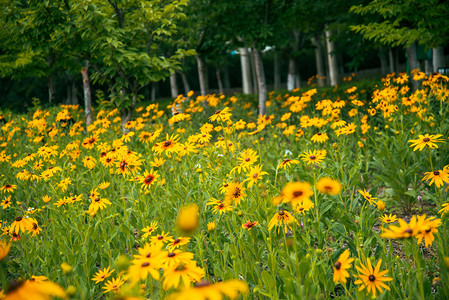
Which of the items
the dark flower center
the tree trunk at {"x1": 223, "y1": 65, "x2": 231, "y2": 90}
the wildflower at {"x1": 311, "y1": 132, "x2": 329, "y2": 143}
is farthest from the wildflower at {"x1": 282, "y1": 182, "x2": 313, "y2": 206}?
the tree trunk at {"x1": 223, "y1": 65, "x2": 231, "y2": 90}

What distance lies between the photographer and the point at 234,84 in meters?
34.5

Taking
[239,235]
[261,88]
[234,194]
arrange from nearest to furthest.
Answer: [234,194] < [239,235] < [261,88]

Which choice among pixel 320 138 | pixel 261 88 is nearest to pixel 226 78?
pixel 261 88

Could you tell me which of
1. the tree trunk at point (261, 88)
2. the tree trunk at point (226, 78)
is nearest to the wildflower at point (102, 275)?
the tree trunk at point (261, 88)

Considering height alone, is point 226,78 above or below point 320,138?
above

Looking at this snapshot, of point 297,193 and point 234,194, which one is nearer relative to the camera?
point 297,193

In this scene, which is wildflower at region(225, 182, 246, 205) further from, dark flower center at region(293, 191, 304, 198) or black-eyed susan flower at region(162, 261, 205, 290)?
black-eyed susan flower at region(162, 261, 205, 290)

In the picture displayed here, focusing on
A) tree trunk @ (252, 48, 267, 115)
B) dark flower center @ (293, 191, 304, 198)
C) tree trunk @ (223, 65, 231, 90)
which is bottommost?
dark flower center @ (293, 191, 304, 198)

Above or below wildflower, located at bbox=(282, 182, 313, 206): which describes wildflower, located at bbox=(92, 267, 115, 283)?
below

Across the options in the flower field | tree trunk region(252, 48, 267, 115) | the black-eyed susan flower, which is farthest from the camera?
tree trunk region(252, 48, 267, 115)

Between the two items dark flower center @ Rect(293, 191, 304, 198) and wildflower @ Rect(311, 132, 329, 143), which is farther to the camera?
wildflower @ Rect(311, 132, 329, 143)

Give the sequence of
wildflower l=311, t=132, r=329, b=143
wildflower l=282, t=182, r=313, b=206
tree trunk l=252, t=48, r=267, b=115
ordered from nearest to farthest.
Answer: wildflower l=282, t=182, r=313, b=206 → wildflower l=311, t=132, r=329, b=143 → tree trunk l=252, t=48, r=267, b=115

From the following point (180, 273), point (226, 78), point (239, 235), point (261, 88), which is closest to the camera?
point (180, 273)

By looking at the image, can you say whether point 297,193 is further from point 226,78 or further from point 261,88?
point 226,78
